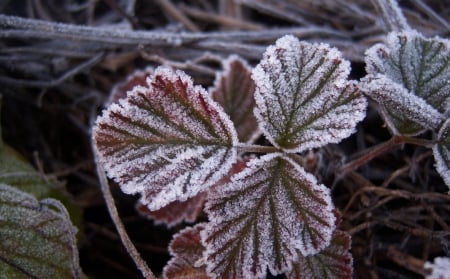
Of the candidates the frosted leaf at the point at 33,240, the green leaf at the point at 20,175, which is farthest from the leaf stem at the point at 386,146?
the green leaf at the point at 20,175

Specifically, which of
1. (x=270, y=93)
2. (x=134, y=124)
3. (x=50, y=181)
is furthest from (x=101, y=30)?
(x=270, y=93)

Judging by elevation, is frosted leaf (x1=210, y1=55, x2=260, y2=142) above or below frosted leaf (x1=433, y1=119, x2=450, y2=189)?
above

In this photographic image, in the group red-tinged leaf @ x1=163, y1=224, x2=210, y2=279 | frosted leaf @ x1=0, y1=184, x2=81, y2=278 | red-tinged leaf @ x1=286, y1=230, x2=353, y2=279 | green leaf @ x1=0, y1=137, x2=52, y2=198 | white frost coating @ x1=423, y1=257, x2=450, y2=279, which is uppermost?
green leaf @ x1=0, y1=137, x2=52, y2=198

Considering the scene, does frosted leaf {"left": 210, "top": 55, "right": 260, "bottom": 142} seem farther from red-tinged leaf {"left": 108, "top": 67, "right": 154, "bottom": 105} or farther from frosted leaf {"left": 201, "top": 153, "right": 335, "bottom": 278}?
frosted leaf {"left": 201, "top": 153, "right": 335, "bottom": 278}

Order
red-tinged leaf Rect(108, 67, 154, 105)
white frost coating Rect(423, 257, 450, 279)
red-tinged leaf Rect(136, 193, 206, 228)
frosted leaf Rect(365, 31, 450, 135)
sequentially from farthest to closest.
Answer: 1. red-tinged leaf Rect(108, 67, 154, 105)
2. red-tinged leaf Rect(136, 193, 206, 228)
3. frosted leaf Rect(365, 31, 450, 135)
4. white frost coating Rect(423, 257, 450, 279)

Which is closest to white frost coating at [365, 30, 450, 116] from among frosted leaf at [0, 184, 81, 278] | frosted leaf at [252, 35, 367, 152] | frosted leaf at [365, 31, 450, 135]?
frosted leaf at [365, 31, 450, 135]

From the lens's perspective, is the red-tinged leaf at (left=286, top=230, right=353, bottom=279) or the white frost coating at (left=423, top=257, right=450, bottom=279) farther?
the red-tinged leaf at (left=286, top=230, right=353, bottom=279)

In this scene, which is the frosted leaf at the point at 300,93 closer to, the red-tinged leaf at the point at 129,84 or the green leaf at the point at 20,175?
the red-tinged leaf at the point at 129,84
